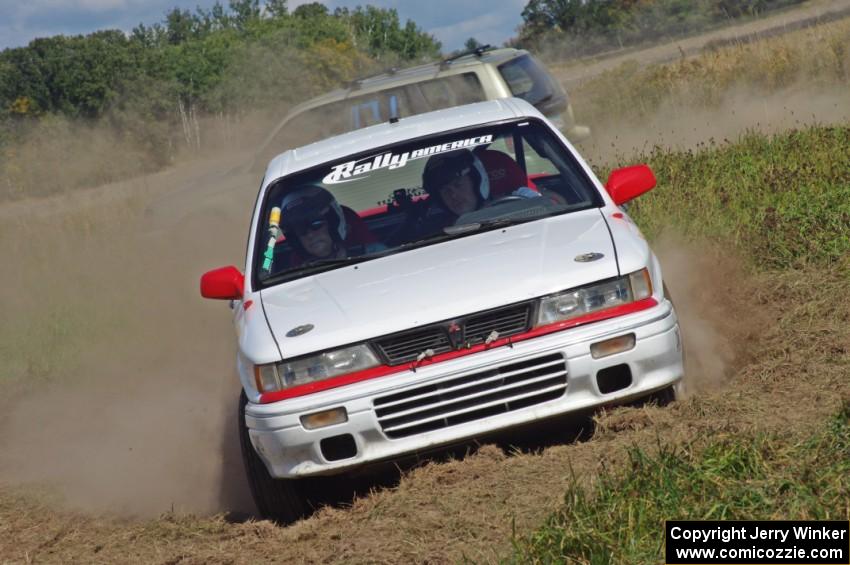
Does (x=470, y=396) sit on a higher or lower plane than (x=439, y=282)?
lower

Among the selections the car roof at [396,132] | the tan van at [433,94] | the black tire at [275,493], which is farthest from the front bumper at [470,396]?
the tan van at [433,94]

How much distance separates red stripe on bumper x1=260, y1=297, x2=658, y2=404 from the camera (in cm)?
514

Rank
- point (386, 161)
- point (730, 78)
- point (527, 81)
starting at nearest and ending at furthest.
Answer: point (386, 161)
point (527, 81)
point (730, 78)

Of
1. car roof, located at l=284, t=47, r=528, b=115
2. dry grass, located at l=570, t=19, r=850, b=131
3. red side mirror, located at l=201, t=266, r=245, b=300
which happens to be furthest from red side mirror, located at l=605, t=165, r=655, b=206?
dry grass, located at l=570, t=19, r=850, b=131

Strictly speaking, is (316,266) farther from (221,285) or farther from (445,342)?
(445,342)

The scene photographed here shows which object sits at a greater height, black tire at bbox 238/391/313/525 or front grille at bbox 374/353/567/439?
front grille at bbox 374/353/567/439

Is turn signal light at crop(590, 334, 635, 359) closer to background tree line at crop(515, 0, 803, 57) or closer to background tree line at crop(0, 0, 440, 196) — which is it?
background tree line at crop(0, 0, 440, 196)

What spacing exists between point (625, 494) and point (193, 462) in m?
3.91

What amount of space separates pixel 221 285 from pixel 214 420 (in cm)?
227

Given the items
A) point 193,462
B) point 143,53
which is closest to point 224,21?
point 143,53

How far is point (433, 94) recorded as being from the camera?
1341 cm

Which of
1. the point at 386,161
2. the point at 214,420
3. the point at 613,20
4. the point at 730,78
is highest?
the point at 386,161

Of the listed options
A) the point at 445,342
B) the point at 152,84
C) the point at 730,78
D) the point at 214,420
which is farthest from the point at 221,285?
the point at 152,84

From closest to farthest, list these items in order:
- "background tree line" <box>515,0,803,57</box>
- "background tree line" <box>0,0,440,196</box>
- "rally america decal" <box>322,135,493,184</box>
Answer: "rally america decal" <box>322,135,493,184</box>, "background tree line" <box>0,0,440,196</box>, "background tree line" <box>515,0,803,57</box>
